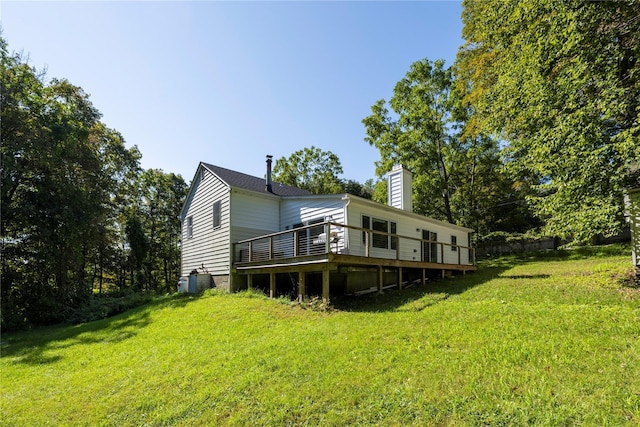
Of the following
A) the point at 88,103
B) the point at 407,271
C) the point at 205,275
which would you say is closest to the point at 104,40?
the point at 205,275

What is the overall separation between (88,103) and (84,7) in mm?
16185

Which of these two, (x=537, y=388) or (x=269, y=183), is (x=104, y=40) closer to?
(x=269, y=183)

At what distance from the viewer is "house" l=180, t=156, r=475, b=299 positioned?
435 inches

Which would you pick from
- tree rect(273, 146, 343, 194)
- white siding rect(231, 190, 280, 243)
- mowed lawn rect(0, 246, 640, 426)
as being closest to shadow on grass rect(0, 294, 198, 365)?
mowed lawn rect(0, 246, 640, 426)

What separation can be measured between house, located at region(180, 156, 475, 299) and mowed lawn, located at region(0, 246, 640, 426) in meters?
1.98

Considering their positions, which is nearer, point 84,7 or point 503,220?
point 84,7

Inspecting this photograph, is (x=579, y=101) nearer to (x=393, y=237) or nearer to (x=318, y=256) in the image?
(x=393, y=237)

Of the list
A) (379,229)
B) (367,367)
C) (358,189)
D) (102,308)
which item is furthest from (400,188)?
(358,189)

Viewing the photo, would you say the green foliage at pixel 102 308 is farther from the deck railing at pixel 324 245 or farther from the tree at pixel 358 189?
the tree at pixel 358 189

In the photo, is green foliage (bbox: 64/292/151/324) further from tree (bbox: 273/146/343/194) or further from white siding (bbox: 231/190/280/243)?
tree (bbox: 273/146/343/194)

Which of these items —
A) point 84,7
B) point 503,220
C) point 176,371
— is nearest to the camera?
point 176,371

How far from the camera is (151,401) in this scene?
4980 mm

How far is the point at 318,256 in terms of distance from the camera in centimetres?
933

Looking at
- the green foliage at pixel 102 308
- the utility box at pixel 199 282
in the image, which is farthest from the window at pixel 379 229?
the green foliage at pixel 102 308
